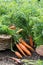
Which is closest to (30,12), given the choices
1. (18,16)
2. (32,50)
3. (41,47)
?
(18,16)

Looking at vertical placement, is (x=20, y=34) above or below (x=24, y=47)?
above

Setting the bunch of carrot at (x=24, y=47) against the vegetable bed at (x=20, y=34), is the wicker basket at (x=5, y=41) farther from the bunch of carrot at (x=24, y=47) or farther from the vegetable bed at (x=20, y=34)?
the bunch of carrot at (x=24, y=47)

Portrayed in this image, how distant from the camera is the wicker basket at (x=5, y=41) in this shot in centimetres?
354

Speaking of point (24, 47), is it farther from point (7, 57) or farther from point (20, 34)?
point (7, 57)

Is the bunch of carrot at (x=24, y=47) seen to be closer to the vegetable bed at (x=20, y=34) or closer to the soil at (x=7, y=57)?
the vegetable bed at (x=20, y=34)

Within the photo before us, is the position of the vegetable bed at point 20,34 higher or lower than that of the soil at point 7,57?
higher

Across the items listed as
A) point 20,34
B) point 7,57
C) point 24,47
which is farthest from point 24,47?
point 7,57

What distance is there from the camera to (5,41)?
11.8 ft

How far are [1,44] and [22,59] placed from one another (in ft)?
1.39

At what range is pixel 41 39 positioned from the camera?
3.11m

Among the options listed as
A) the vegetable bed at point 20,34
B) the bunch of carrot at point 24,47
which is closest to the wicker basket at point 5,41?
the vegetable bed at point 20,34

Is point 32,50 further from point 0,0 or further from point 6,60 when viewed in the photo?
point 0,0

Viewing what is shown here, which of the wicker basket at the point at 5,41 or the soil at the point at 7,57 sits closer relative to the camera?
the soil at the point at 7,57


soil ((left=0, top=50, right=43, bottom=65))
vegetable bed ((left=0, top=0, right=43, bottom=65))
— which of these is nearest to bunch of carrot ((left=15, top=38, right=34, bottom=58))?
vegetable bed ((left=0, top=0, right=43, bottom=65))
